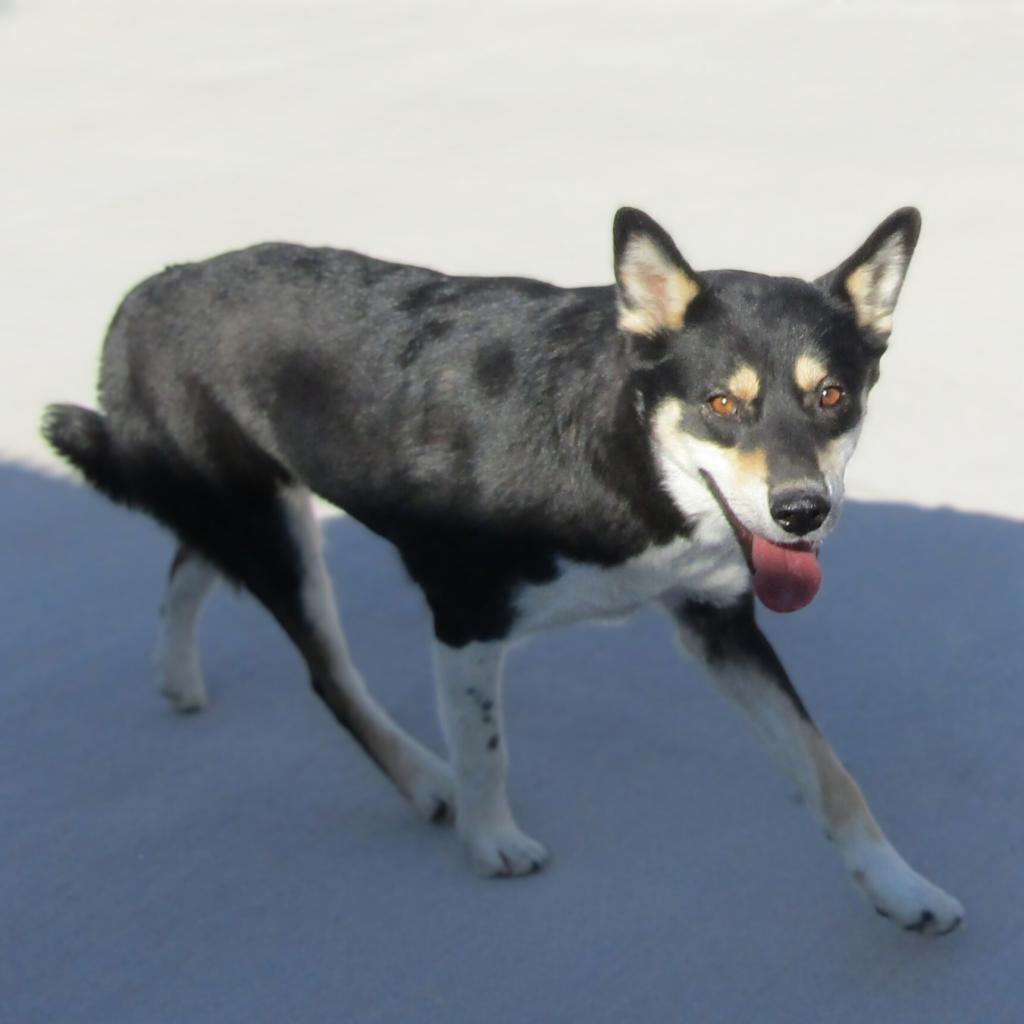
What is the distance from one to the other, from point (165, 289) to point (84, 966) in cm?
155

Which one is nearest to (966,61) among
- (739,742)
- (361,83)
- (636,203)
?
(636,203)

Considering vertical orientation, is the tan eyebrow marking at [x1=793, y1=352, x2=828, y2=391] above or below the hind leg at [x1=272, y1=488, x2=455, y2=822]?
above

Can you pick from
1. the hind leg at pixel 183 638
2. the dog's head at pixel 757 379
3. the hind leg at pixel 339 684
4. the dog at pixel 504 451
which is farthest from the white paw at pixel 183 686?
the dog's head at pixel 757 379

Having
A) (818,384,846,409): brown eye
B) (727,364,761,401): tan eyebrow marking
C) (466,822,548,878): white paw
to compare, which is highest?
(727,364,761,401): tan eyebrow marking

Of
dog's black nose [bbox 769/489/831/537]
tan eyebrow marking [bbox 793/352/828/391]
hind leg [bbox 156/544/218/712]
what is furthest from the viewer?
hind leg [bbox 156/544/218/712]

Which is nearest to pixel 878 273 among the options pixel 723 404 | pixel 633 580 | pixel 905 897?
pixel 723 404

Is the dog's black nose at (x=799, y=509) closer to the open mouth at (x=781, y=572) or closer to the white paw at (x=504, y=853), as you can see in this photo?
the open mouth at (x=781, y=572)

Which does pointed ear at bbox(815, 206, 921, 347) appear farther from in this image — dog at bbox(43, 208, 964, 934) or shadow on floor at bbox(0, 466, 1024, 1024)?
shadow on floor at bbox(0, 466, 1024, 1024)

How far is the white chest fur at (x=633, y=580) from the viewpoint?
3.34 metres

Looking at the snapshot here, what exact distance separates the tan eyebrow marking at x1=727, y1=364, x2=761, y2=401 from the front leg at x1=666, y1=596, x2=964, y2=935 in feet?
1.89

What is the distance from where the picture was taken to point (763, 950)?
10.7 feet

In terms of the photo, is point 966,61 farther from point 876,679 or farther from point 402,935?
point 402,935

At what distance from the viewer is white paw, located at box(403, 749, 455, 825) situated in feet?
12.4

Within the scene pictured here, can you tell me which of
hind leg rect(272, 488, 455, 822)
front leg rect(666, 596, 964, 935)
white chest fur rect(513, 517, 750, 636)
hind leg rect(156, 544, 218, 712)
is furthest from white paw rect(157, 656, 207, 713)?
front leg rect(666, 596, 964, 935)
